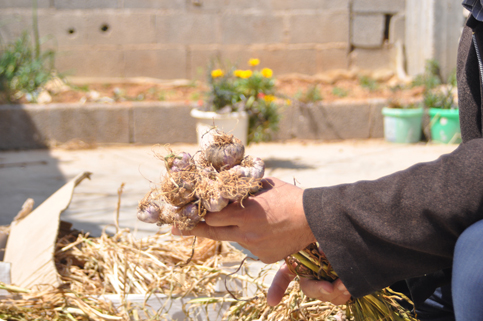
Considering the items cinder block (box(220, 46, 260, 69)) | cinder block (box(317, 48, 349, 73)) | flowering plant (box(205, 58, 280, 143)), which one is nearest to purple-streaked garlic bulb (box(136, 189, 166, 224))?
flowering plant (box(205, 58, 280, 143))

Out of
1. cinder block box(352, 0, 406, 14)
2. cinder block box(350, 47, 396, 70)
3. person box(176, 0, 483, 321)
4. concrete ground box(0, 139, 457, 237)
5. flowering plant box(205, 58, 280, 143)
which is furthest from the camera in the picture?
cinder block box(350, 47, 396, 70)

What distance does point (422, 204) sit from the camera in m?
0.94

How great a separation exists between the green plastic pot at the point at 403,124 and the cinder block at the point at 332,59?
1654mm

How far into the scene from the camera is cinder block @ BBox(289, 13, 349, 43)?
22.6 feet

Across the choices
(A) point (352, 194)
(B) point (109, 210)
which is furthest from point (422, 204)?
(B) point (109, 210)

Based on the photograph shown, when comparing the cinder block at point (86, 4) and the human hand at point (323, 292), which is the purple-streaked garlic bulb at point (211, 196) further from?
the cinder block at point (86, 4)

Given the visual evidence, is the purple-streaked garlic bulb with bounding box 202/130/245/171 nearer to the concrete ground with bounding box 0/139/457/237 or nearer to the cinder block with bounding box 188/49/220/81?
the concrete ground with bounding box 0/139/457/237

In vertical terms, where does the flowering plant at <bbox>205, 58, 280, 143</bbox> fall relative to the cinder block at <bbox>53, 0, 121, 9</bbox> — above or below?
below

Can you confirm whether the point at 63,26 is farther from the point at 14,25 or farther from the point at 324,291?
the point at 324,291

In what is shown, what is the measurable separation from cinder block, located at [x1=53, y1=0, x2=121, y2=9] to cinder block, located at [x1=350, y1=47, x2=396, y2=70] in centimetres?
373

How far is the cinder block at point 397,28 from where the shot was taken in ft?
23.3

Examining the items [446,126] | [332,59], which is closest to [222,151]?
[446,126]

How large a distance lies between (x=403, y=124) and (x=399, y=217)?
16.4 feet

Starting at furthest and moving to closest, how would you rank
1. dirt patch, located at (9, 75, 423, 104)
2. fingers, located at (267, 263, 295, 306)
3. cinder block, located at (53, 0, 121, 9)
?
cinder block, located at (53, 0, 121, 9)
dirt patch, located at (9, 75, 423, 104)
fingers, located at (267, 263, 295, 306)
